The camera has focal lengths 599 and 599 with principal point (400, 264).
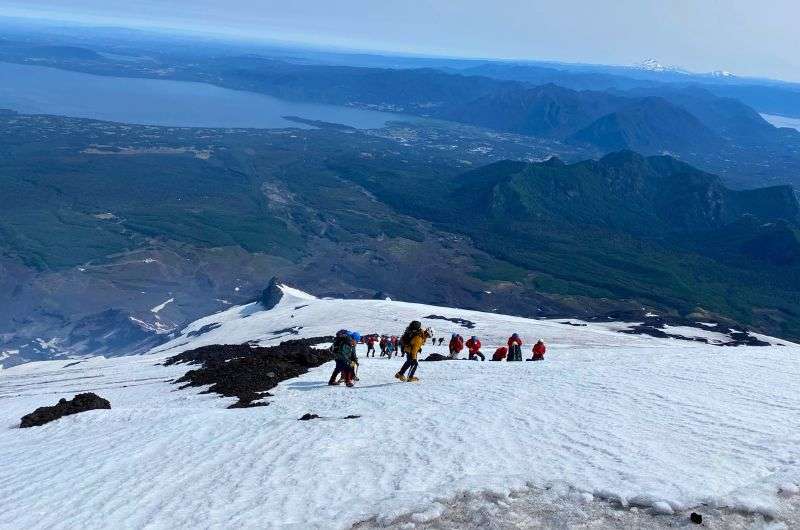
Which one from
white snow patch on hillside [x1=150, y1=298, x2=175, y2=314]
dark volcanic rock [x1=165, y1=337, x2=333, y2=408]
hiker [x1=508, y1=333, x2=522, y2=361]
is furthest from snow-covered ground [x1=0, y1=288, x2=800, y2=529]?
white snow patch on hillside [x1=150, y1=298, x2=175, y2=314]

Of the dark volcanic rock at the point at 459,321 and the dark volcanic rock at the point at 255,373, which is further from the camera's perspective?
the dark volcanic rock at the point at 459,321

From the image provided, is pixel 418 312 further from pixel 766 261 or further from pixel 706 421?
pixel 766 261

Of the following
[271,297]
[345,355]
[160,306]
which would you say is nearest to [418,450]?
[345,355]

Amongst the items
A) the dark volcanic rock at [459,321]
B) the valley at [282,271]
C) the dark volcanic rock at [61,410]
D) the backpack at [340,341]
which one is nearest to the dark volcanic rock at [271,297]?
the valley at [282,271]

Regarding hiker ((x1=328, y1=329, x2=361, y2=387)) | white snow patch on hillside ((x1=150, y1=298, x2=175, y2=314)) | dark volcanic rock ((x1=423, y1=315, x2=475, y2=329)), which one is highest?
hiker ((x1=328, y1=329, x2=361, y2=387))

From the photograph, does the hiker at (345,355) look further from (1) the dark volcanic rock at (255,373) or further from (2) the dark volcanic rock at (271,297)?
(2) the dark volcanic rock at (271,297)

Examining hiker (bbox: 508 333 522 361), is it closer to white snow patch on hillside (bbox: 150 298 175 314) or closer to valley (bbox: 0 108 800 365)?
valley (bbox: 0 108 800 365)
